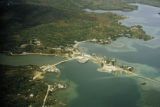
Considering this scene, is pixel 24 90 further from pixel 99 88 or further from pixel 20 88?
pixel 99 88

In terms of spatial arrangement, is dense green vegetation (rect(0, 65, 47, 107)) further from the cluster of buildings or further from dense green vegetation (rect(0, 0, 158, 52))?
dense green vegetation (rect(0, 0, 158, 52))

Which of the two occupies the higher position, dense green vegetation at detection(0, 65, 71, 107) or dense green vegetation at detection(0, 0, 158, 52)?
dense green vegetation at detection(0, 0, 158, 52)

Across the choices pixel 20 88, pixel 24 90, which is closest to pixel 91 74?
pixel 24 90

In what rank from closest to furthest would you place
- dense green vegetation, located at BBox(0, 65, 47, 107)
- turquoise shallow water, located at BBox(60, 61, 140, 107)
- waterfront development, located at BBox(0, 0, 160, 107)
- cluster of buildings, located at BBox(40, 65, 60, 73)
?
dense green vegetation, located at BBox(0, 65, 47, 107) < turquoise shallow water, located at BBox(60, 61, 140, 107) < waterfront development, located at BBox(0, 0, 160, 107) < cluster of buildings, located at BBox(40, 65, 60, 73)

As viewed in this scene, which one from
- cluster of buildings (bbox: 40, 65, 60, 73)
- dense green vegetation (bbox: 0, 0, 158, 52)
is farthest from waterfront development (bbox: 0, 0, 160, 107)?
dense green vegetation (bbox: 0, 0, 158, 52)

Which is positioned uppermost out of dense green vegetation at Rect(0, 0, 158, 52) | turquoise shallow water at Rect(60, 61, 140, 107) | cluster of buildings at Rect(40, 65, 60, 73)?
dense green vegetation at Rect(0, 0, 158, 52)

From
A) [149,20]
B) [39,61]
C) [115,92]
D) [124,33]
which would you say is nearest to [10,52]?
[39,61]

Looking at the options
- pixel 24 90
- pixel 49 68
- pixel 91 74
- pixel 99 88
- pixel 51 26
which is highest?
pixel 51 26

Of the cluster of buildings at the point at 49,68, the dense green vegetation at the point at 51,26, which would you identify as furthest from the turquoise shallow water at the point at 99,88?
the dense green vegetation at the point at 51,26

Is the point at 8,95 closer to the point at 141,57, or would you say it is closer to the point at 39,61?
the point at 39,61
